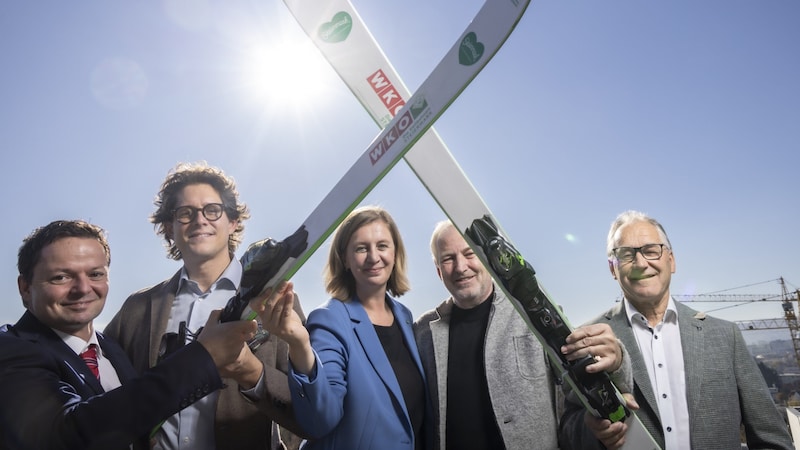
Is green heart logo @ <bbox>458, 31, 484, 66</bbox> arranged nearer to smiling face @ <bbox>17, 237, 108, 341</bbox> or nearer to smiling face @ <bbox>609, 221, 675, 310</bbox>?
smiling face @ <bbox>609, 221, 675, 310</bbox>

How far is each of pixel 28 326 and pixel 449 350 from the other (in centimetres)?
183

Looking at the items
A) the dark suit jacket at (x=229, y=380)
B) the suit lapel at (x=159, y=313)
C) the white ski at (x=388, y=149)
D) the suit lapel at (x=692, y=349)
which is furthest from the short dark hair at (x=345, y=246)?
the suit lapel at (x=692, y=349)

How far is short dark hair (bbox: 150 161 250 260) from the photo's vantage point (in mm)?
2488

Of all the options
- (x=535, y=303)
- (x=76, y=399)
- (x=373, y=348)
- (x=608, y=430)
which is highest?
(x=535, y=303)

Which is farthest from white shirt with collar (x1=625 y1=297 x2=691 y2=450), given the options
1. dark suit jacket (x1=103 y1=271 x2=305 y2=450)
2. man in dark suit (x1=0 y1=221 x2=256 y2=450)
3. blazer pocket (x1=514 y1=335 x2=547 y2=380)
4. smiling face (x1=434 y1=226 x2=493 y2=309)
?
man in dark suit (x1=0 y1=221 x2=256 y2=450)

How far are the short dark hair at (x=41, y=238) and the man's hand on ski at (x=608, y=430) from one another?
7.78ft

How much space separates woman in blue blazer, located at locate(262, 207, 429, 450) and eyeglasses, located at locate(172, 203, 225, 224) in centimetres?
65

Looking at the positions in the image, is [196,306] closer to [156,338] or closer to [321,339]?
[156,338]

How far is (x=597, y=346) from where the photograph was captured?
226 centimetres

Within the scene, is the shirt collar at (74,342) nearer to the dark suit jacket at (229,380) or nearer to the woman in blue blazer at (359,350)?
the dark suit jacket at (229,380)

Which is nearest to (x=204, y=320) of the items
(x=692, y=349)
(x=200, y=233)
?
(x=200, y=233)

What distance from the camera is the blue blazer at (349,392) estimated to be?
2041 mm

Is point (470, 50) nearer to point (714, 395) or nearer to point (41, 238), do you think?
point (41, 238)

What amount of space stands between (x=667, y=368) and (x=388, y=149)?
6.21ft
